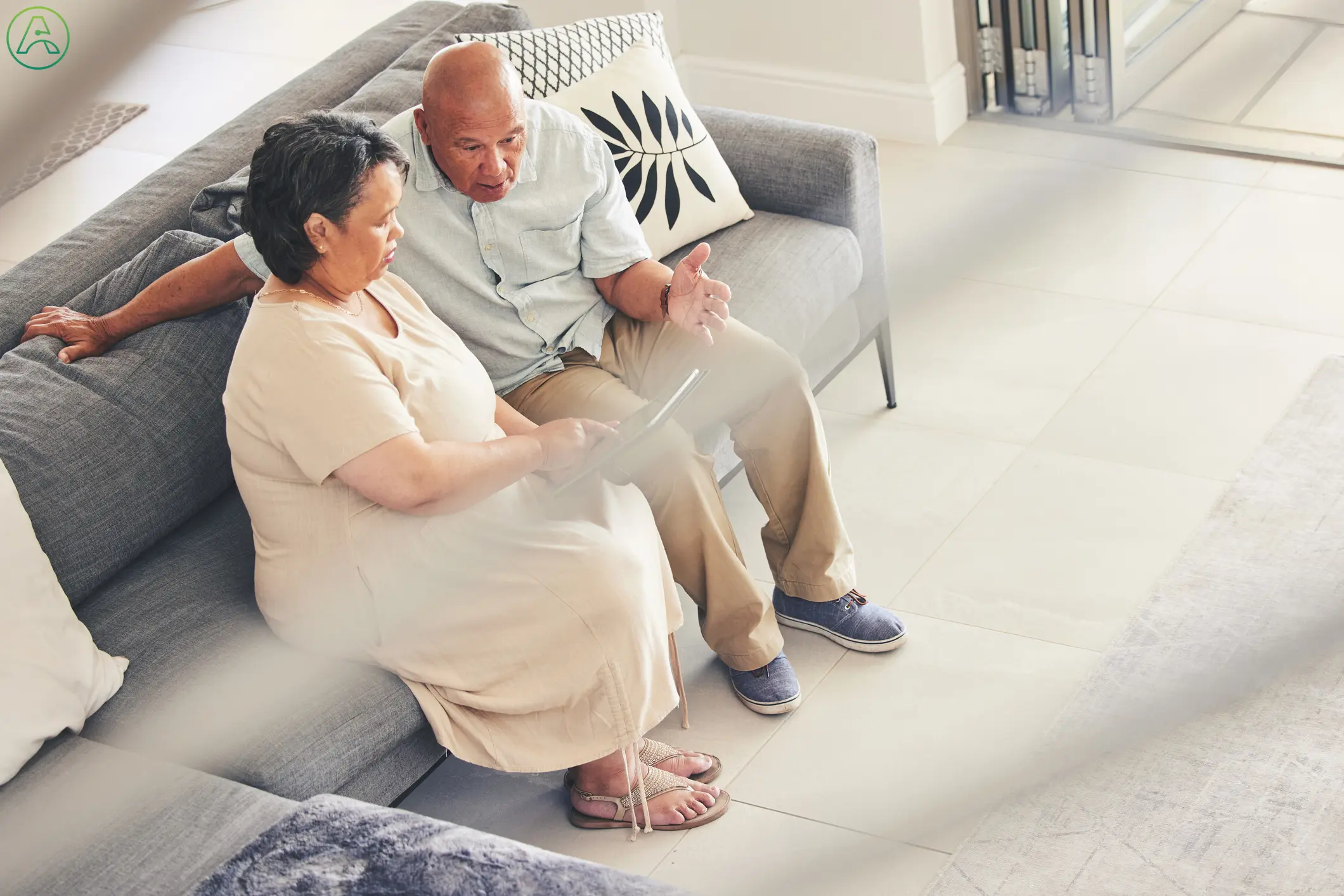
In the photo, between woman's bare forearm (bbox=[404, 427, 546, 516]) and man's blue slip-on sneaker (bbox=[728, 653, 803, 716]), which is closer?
woman's bare forearm (bbox=[404, 427, 546, 516])

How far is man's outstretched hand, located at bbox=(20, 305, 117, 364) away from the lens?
1895 mm

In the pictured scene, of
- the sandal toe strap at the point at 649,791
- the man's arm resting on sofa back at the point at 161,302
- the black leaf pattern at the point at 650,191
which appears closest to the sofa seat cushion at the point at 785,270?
the black leaf pattern at the point at 650,191

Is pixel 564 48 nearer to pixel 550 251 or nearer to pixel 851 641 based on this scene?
pixel 550 251

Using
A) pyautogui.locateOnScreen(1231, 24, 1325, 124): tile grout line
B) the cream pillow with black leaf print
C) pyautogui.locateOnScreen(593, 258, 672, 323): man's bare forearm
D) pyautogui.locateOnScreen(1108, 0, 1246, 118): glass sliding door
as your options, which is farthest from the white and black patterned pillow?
pyautogui.locateOnScreen(1231, 24, 1325, 124): tile grout line

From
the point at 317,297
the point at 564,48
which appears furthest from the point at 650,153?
the point at 317,297

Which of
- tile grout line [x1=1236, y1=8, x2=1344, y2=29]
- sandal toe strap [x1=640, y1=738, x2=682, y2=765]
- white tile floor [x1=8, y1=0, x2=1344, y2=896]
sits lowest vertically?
white tile floor [x1=8, y1=0, x2=1344, y2=896]

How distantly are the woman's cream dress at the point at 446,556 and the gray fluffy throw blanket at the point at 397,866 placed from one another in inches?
9.4

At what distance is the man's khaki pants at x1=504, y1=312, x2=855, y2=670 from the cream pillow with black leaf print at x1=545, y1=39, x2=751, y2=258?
0.29 meters

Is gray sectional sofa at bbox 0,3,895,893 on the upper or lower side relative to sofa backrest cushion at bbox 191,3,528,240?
lower

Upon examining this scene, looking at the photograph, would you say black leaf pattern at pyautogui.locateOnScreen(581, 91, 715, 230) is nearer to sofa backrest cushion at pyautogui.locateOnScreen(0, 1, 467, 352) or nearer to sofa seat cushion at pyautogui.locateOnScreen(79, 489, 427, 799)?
sofa backrest cushion at pyautogui.locateOnScreen(0, 1, 467, 352)

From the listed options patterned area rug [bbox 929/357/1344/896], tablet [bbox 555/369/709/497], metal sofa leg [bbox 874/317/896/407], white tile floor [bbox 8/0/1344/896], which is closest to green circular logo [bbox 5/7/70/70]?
tablet [bbox 555/369/709/497]

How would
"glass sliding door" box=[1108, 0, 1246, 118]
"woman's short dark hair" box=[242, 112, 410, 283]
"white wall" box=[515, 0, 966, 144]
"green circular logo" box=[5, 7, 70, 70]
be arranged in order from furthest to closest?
"white wall" box=[515, 0, 966, 144] → "woman's short dark hair" box=[242, 112, 410, 283] → "glass sliding door" box=[1108, 0, 1246, 118] → "green circular logo" box=[5, 7, 70, 70]

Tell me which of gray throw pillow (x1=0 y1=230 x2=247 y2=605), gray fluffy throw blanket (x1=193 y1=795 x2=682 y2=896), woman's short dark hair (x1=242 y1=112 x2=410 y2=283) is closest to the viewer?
gray fluffy throw blanket (x1=193 y1=795 x2=682 y2=896)

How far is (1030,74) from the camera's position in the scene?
3.75 m
